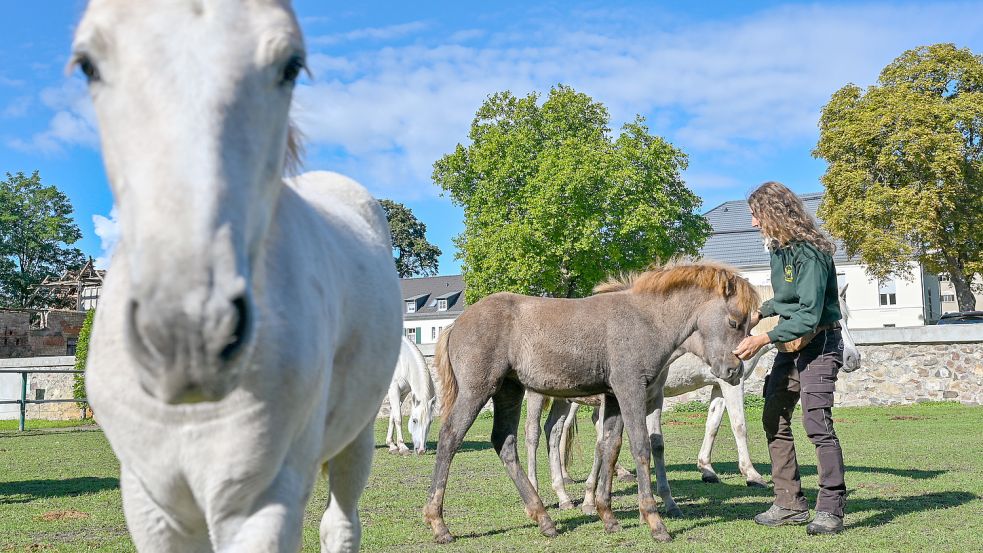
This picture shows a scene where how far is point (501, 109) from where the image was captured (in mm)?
38375

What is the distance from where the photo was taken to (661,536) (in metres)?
5.91

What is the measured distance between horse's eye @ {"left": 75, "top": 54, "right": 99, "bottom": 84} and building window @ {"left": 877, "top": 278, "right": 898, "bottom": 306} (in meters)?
51.4

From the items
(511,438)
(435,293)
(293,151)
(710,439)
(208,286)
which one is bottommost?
(710,439)

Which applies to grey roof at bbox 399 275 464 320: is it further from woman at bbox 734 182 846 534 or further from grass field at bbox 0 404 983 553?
woman at bbox 734 182 846 534

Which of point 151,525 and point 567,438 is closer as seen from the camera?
point 151,525

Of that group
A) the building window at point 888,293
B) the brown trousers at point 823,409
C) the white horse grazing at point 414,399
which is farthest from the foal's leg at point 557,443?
the building window at point 888,293

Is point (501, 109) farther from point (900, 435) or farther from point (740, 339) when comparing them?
point (740, 339)

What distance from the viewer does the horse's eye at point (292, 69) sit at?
4.99 ft

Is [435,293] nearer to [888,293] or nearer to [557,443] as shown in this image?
[888,293]

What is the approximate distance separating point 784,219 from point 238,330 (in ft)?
18.2

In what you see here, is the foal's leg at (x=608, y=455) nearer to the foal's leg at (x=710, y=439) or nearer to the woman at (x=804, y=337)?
the woman at (x=804, y=337)

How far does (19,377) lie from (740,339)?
24759mm

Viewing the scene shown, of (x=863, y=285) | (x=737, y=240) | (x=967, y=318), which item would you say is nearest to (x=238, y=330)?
(x=967, y=318)

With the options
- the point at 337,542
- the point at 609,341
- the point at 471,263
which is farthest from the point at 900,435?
the point at 471,263
